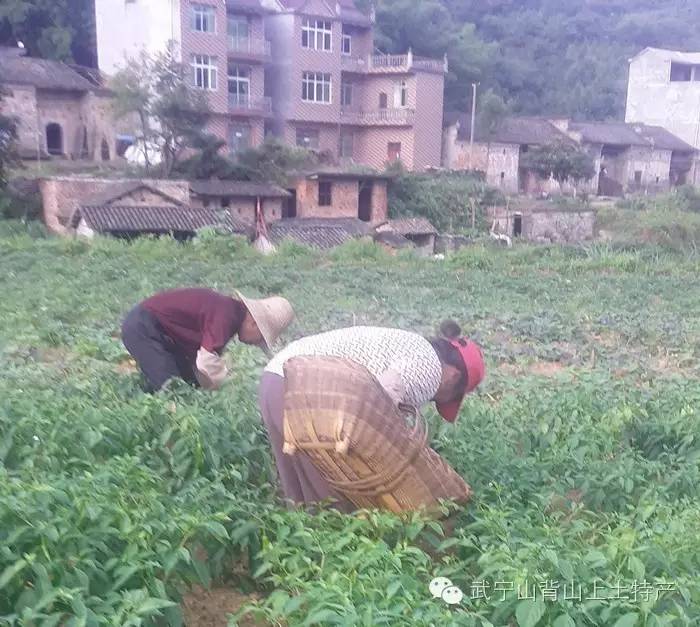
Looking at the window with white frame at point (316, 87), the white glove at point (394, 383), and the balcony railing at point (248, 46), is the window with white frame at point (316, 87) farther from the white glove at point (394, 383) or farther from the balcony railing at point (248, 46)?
the white glove at point (394, 383)

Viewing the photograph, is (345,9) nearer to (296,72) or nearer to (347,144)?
(296,72)

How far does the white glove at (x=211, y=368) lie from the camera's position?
4.36m

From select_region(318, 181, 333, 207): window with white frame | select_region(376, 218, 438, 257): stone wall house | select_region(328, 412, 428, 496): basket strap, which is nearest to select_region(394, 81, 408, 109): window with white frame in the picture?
select_region(376, 218, 438, 257): stone wall house

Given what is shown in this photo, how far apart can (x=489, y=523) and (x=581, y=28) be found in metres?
59.5

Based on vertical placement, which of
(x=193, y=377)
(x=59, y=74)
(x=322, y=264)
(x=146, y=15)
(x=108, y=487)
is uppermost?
(x=146, y=15)

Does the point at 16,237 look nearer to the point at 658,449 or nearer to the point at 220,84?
the point at 220,84

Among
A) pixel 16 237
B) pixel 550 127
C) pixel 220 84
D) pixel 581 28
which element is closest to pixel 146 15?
pixel 220 84

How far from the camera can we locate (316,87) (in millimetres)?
32781

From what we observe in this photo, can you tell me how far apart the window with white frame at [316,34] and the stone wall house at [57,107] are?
7941mm

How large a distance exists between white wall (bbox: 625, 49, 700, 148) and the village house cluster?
15.5 ft

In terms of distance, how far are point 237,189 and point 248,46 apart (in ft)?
27.6

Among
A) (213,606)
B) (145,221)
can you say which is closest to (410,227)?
(145,221)

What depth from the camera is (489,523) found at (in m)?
2.95

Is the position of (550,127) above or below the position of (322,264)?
above
